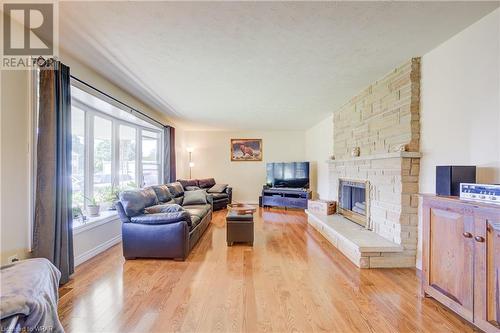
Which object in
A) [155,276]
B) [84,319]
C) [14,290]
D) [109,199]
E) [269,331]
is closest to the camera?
[14,290]

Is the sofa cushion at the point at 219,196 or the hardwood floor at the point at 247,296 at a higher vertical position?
the sofa cushion at the point at 219,196

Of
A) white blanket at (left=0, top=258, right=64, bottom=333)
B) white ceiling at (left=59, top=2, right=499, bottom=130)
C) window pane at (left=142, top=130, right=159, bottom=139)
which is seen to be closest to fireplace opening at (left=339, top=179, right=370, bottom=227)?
white ceiling at (left=59, top=2, right=499, bottom=130)

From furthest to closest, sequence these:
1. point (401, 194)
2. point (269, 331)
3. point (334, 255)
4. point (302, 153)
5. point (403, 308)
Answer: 1. point (302, 153)
2. point (334, 255)
3. point (401, 194)
4. point (403, 308)
5. point (269, 331)

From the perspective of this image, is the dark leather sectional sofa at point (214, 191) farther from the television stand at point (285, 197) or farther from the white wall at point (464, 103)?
the white wall at point (464, 103)

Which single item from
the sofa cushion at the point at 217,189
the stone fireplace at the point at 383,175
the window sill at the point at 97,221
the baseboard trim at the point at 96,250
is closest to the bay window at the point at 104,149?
the window sill at the point at 97,221

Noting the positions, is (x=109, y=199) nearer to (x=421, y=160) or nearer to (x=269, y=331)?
(x=269, y=331)

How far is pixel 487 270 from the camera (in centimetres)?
162

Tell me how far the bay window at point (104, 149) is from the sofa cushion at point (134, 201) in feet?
2.72

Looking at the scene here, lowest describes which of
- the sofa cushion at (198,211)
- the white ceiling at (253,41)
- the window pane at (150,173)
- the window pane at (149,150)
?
the sofa cushion at (198,211)

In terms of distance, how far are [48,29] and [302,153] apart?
21.8 feet

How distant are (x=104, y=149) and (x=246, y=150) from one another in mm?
4331

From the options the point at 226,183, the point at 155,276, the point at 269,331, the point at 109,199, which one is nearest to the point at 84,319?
the point at 155,276

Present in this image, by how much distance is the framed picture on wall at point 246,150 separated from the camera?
770 cm

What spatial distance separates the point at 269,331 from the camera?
5.71ft
